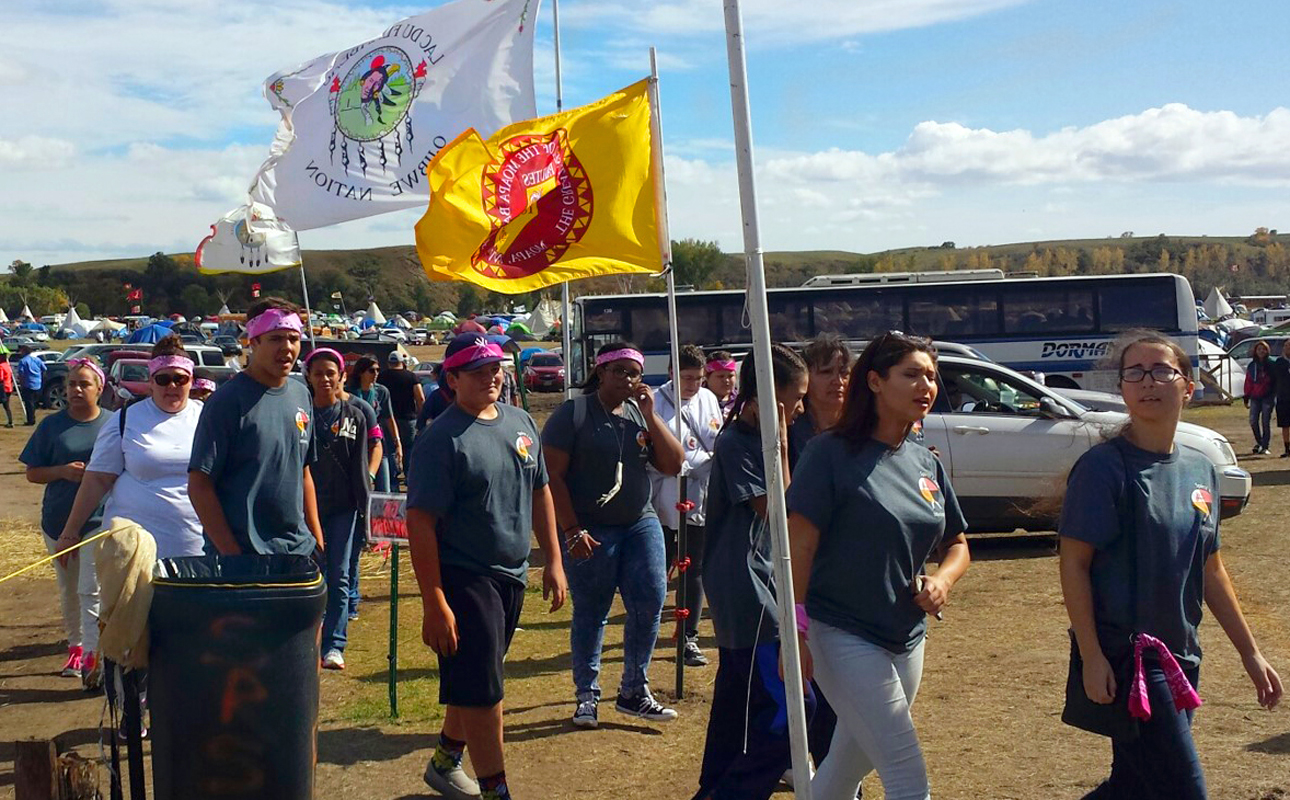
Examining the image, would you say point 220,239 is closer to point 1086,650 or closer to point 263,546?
point 263,546

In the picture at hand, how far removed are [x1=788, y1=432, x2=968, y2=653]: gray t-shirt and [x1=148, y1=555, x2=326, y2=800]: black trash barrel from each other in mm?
1872

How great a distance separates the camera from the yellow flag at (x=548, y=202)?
6.82 metres

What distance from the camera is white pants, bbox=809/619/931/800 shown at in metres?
3.99

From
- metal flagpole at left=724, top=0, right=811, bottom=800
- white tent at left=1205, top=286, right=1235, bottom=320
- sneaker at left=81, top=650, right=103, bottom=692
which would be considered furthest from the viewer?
white tent at left=1205, top=286, right=1235, bottom=320

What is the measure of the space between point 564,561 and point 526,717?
83 cm

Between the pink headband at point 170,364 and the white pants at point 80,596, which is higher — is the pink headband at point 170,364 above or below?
above

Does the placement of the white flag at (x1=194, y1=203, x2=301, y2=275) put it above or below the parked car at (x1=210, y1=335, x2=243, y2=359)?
above

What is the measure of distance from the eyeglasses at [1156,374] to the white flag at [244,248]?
39.1 ft

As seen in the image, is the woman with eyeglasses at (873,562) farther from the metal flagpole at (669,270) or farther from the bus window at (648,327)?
the bus window at (648,327)

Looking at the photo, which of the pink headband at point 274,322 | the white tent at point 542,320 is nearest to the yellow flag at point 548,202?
the pink headband at point 274,322

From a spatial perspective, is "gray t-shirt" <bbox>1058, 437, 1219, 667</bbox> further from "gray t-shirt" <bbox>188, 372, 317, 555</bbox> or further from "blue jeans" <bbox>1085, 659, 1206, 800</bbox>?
"gray t-shirt" <bbox>188, 372, 317, 555</bbox>

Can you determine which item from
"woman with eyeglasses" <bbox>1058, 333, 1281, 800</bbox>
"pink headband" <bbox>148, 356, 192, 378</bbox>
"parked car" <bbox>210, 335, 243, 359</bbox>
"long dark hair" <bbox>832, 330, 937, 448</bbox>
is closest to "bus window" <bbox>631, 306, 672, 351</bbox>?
"parked car" <bbox>210, 335, 243, 359</bbox>

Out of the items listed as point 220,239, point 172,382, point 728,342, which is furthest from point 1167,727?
point 728,342

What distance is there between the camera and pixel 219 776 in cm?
468
